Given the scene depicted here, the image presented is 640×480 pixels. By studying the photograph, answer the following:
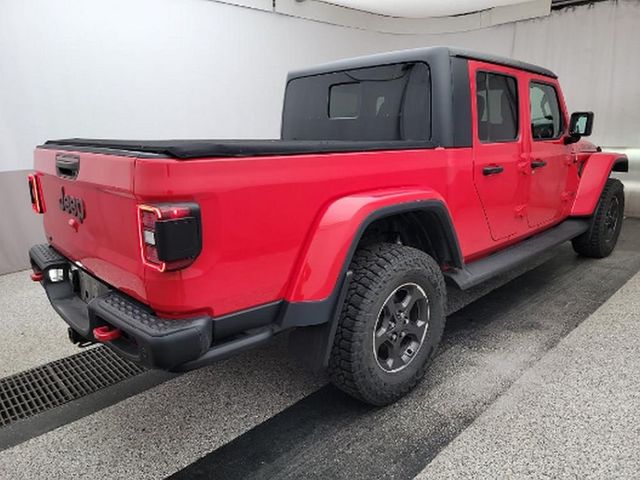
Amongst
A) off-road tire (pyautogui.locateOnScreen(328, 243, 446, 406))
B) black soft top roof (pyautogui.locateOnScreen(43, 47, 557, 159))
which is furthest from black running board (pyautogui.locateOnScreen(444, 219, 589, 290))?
black soft top roof (pyautogui.locateOnScreen(43, 47, 557, 159))

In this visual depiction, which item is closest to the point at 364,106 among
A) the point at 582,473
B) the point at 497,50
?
the point at 582,473

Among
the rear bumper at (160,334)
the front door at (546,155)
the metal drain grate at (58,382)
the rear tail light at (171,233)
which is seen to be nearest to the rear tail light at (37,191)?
the rear bumper at (160,334)

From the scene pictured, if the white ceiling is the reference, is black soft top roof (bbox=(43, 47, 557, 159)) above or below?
below

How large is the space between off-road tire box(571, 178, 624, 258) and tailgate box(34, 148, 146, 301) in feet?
12.9

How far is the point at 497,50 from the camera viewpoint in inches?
279

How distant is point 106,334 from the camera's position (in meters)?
1.62

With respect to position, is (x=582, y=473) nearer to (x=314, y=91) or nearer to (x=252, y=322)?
(x=252, y=322)

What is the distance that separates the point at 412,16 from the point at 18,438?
24.7ft

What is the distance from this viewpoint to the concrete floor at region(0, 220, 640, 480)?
1.77 metres

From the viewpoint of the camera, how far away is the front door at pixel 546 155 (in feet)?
10.2

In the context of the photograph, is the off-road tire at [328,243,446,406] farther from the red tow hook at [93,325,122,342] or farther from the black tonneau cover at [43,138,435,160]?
the red tow hook at [93,325,122,342]

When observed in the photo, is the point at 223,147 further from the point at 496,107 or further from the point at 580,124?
the point at 580,124

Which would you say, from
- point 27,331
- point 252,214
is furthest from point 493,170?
point 27,331

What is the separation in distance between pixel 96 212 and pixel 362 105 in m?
1.67
